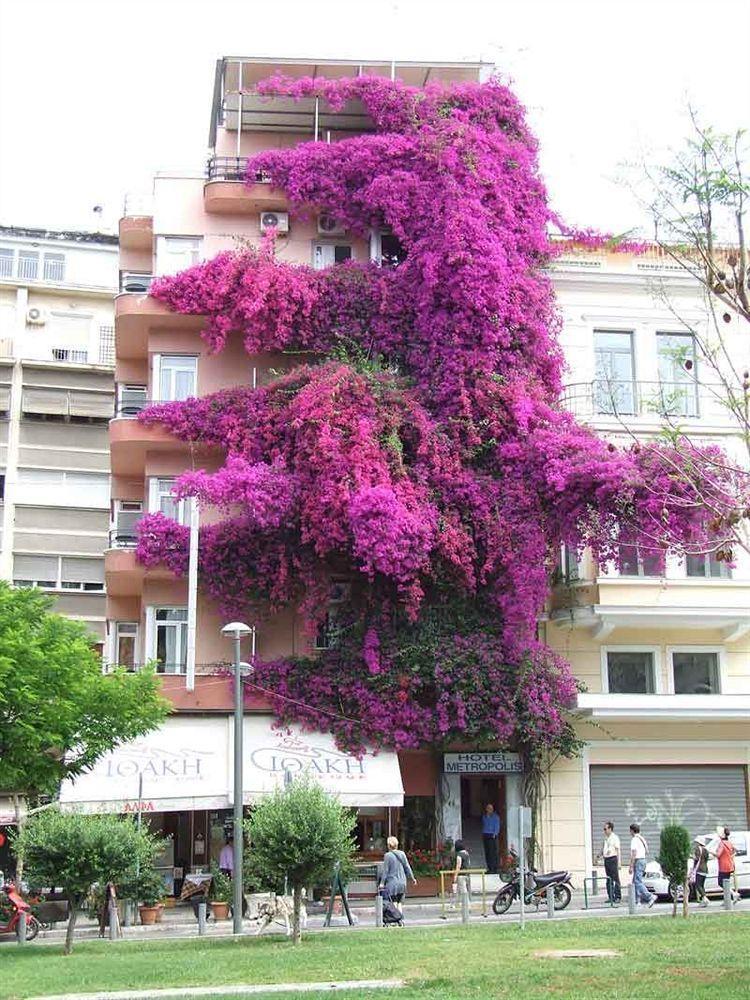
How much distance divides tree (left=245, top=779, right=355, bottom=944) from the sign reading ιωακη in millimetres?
12221

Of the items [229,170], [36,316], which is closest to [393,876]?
[229,170]

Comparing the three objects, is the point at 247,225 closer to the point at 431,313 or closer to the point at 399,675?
the point at 431,313

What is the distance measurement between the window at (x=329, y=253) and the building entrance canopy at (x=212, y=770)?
12155mm

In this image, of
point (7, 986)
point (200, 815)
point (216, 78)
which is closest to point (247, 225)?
point (216, 78)

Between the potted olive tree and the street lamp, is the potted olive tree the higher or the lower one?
the lower one

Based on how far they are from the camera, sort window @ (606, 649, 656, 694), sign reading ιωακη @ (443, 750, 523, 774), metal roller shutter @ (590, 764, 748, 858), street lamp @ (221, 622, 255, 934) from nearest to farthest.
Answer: street lamp @ (221, 622, 255, 934) → sign reading ιωακη @ (443, 750, 523, 774) → metal roller shutter @ (590, 764, 748, 858) → window @ (606, 649, 656, 694)

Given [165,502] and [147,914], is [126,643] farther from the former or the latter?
[147,914]

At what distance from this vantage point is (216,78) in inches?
1524

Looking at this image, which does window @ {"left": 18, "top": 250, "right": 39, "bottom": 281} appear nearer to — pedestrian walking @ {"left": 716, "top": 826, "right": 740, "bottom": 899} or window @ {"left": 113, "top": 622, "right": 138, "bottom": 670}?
window @ {"left": 113, "top": 622, "right": 138, "bottom": 670}

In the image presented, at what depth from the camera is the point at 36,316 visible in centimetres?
5362

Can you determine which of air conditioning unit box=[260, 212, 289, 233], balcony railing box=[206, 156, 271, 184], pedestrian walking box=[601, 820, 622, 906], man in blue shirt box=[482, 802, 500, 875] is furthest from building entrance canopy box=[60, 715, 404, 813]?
balcony railing box=[206, 156, 271, 184]

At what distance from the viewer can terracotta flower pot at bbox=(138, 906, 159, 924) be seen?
28484mm

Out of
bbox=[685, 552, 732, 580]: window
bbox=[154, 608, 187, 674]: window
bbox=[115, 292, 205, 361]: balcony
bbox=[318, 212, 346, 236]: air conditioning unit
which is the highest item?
bbox=[318, 212, 346, 236]: air conditioning unit

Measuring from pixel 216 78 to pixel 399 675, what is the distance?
17.8 m
